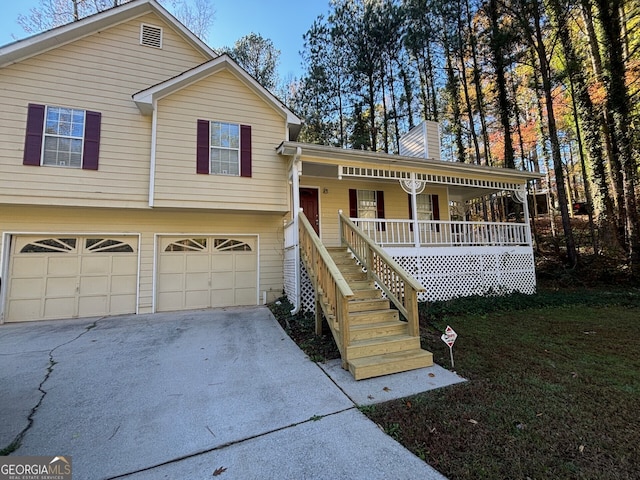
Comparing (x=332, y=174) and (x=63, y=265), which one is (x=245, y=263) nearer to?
(x=332, y=174)

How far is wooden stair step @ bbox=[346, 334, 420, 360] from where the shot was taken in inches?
156

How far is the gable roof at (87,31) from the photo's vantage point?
258 inches

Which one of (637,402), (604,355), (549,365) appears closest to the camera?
(637,402)

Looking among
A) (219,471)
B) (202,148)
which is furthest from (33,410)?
(202,148)

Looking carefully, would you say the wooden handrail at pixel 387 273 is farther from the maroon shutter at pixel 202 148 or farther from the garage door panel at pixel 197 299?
the garage door panel at pixel 197 299

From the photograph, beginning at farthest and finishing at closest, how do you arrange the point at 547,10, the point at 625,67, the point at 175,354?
1. the point at 547,10
2. the point at 625,67
3. the point at 175,354

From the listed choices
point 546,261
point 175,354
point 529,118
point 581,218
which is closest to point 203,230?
point 175,354

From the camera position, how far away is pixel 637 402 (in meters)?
3.01

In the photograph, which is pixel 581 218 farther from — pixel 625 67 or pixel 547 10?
pixel 547 10

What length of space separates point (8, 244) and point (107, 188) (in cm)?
272

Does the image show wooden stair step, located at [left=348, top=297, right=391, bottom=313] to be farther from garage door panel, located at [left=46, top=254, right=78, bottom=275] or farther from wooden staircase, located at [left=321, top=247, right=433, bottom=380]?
garage door panel, located at [left=46, top=254, right=78, bottom=275]

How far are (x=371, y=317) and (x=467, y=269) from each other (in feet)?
16.8

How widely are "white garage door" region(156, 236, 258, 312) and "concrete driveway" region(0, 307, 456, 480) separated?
8.25 ft

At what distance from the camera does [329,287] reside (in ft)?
15.4
